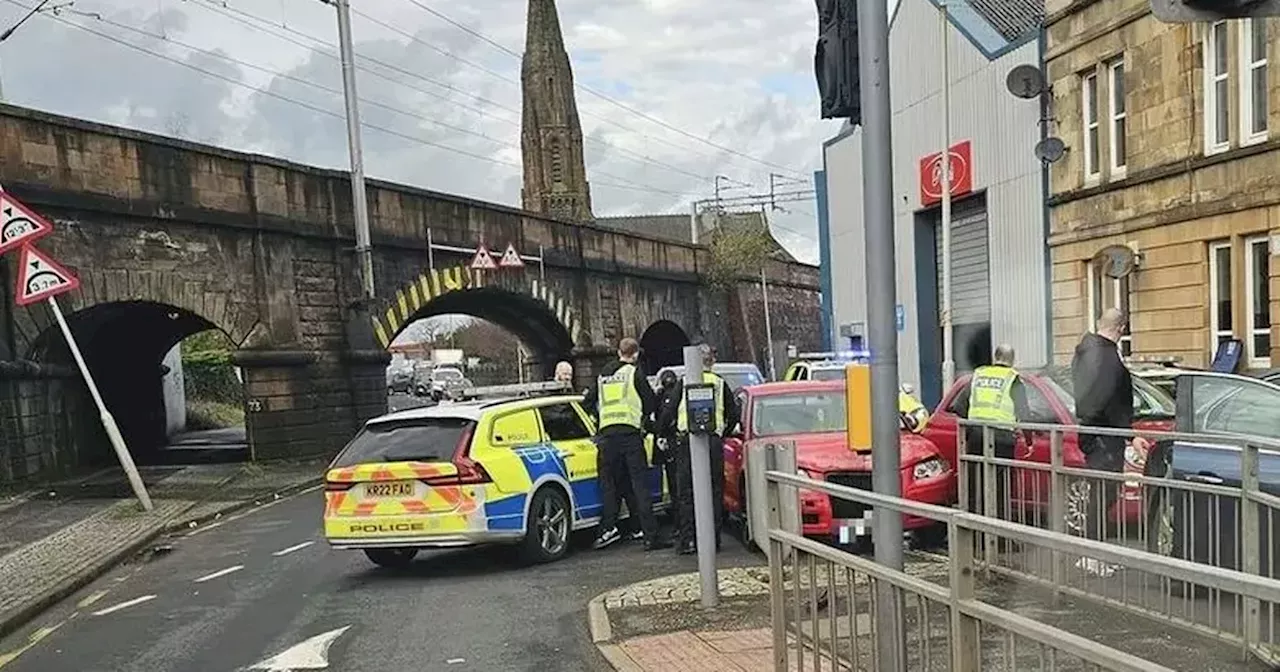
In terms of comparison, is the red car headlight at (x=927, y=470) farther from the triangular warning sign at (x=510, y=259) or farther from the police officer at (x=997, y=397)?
the triangular warning sign at (x=510, y=259)

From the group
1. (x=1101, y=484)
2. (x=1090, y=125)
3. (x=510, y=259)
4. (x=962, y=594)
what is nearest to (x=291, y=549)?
(x=1101, y=484)

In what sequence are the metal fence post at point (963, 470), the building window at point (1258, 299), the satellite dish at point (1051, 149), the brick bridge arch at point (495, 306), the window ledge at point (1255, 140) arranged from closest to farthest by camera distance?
the metal fence post at point (963, 470) → the window ledge at point (1255, 140) → the building window at point (1258, 299) → the satellite dish at point (1051, 149) → the brick bridge arch at point (495, 306)

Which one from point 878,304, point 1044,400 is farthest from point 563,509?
point 878,304

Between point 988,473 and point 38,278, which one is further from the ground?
point 38,278

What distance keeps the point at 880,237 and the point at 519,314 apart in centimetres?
3209

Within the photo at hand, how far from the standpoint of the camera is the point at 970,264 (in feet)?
93.0

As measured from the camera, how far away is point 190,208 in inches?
840

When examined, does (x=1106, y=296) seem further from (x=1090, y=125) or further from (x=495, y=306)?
(x=495, y=306)

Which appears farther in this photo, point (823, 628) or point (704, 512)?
point (704, 512)

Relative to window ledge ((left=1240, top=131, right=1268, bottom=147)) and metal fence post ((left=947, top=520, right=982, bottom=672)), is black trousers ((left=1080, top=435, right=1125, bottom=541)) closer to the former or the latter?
metal fence post ((left=947, top=520, right=982, bottom=672))

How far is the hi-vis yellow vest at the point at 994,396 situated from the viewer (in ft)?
31.9

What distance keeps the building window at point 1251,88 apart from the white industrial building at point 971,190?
5938mm

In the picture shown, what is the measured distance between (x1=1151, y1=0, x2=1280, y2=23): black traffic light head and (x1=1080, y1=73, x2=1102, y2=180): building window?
19.4m

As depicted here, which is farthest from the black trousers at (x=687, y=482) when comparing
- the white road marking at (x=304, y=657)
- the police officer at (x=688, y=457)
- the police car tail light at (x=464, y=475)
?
the white road marking at (x=304, y=657)
